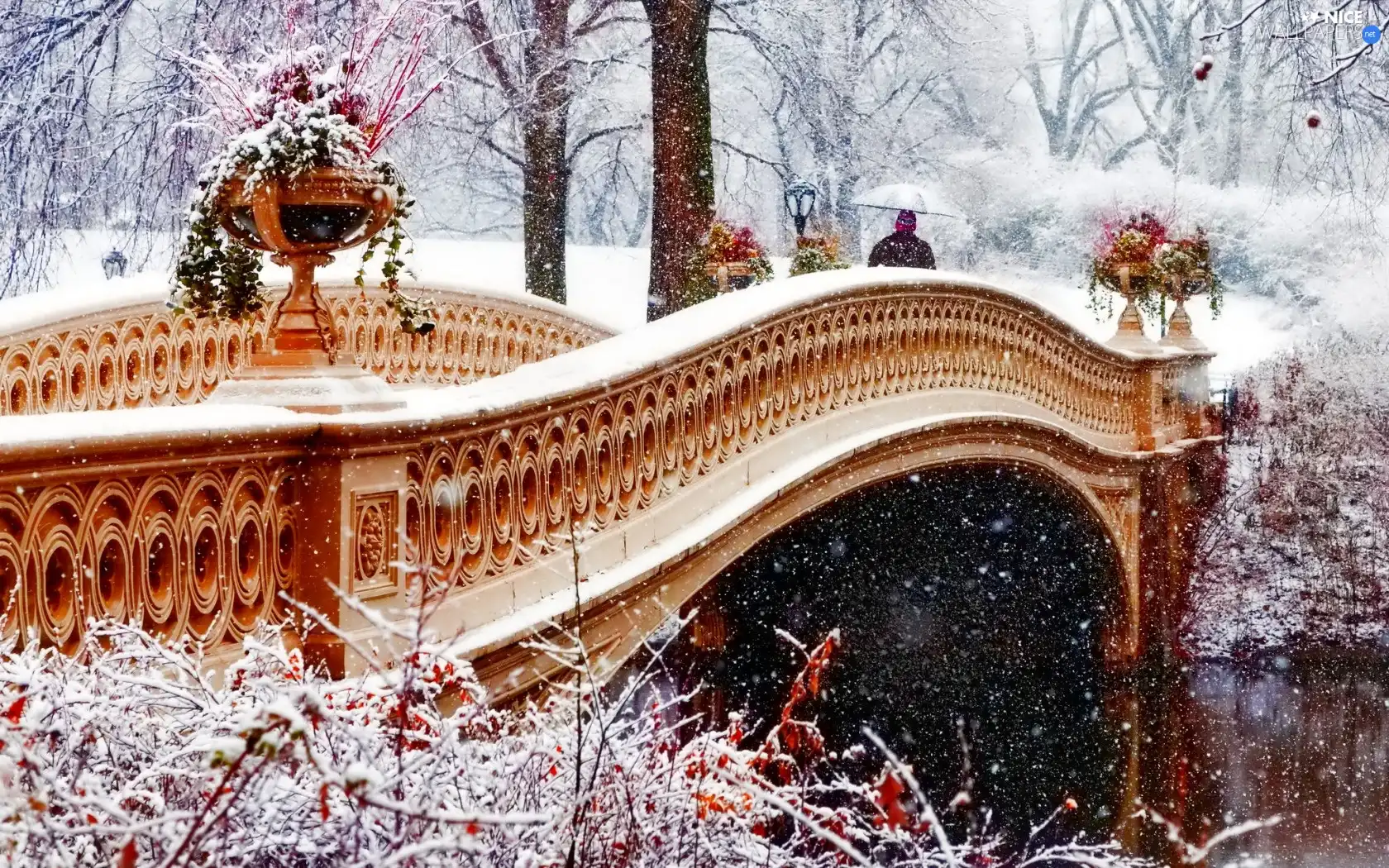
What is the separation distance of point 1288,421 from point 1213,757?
8765mm

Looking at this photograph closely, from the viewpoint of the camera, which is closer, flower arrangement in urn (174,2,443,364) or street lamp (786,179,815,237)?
flower arrangement in urn (174,2,443,364)

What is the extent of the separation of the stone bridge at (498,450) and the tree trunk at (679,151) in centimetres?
101

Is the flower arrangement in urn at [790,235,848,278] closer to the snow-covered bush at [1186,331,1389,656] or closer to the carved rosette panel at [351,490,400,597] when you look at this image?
the snow-covered bush at [1186,331,1389,656]

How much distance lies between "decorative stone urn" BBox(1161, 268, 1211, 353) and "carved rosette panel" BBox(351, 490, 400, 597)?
14792mm

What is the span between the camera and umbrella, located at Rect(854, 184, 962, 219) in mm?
15875

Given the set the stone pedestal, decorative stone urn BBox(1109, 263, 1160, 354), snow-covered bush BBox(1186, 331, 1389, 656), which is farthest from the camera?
snow-covered bush BBox(1186, 331, 1389, 656)

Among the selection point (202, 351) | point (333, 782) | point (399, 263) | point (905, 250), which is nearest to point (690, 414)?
point (399, 263)

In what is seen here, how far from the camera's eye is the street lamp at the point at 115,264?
529 inches

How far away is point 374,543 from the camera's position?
4473 mm

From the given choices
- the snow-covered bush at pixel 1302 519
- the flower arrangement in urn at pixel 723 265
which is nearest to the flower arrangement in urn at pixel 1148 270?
the snow-covered bush at pixel 1302 519

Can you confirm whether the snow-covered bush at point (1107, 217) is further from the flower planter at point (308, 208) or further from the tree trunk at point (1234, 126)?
the flower planter at point (308, 208)

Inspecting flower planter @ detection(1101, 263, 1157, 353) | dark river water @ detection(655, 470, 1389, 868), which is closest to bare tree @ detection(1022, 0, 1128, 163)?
flower planter @ detection(1101, 263, 1157, 353)

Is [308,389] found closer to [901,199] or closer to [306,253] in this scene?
[306,253]

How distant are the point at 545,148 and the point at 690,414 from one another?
1188 cm
